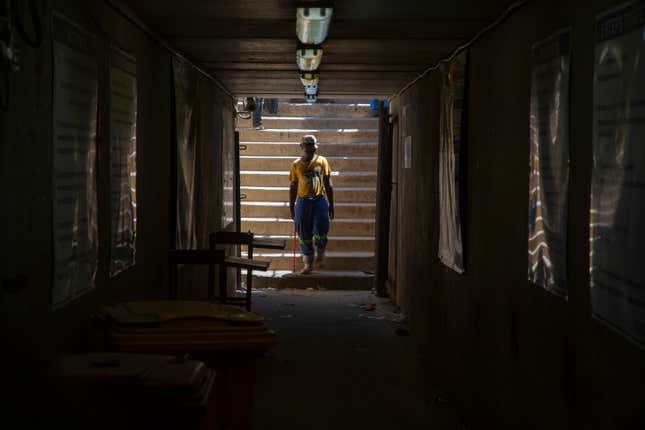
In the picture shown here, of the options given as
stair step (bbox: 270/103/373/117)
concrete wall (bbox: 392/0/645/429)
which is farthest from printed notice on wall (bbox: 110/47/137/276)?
stair step (bbox: 270/103/373/117)

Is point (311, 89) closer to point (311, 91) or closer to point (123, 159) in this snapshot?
point (311, 91)

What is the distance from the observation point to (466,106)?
6.13 metres

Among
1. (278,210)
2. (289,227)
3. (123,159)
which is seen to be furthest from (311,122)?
(123,159)

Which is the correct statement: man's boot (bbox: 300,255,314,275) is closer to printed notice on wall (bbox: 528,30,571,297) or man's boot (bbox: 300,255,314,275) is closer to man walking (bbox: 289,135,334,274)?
man walking (bbox: 289,135,334,274)

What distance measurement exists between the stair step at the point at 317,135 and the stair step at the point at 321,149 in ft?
0.24

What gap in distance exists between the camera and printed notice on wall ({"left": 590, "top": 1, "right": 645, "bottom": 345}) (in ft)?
9.18

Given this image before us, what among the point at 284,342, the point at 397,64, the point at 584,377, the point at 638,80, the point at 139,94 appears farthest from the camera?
the point at 284,342

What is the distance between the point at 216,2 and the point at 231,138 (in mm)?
6807

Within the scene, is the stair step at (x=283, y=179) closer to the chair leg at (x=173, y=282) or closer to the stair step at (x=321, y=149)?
the stair step at (x=321, y=149)

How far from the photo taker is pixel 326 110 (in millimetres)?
14500

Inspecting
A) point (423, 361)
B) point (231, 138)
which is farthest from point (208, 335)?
point (231, 138)

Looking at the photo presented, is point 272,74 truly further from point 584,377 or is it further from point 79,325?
point 584,377

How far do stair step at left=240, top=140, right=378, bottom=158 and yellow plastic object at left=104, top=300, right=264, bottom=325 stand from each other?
32.9 ft

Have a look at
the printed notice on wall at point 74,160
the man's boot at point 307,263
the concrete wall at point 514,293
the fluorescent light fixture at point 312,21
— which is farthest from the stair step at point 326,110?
the printed notice on wall at point 74,160
